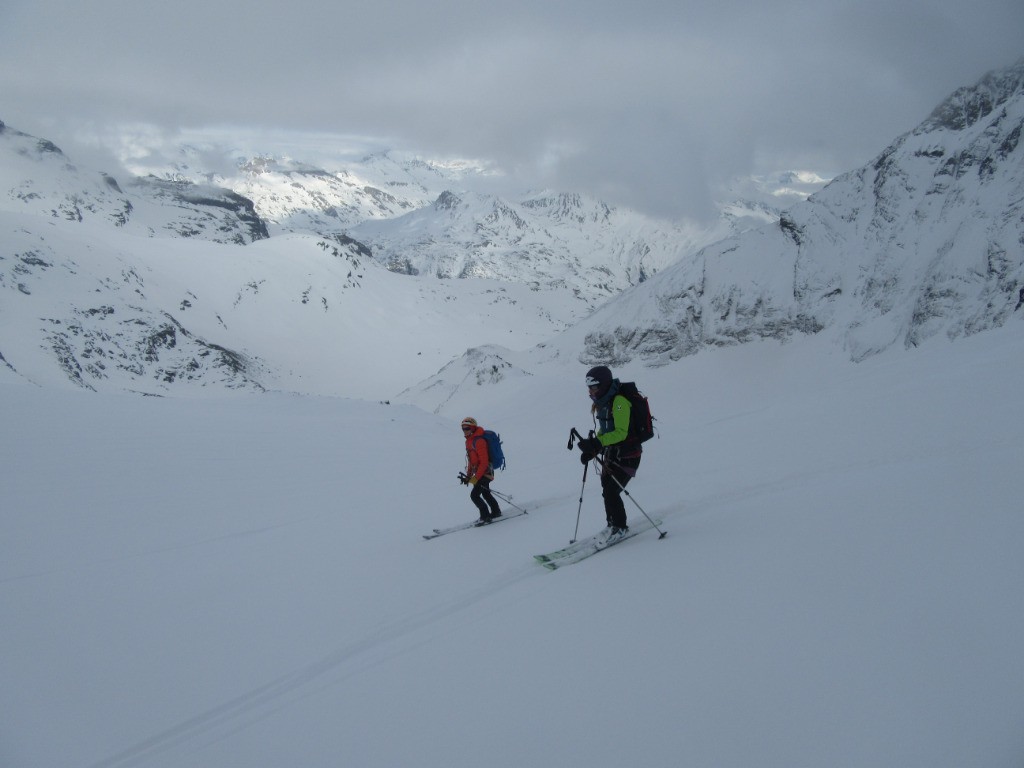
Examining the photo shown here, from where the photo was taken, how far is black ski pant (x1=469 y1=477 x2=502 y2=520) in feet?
31.9

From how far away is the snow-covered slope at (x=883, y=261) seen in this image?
108ft

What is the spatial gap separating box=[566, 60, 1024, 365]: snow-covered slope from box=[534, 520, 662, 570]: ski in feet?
111

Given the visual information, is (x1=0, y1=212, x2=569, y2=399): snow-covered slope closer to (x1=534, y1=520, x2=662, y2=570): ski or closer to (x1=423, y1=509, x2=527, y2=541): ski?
(x1=423, y1=509, x2=527, y2=541): ski

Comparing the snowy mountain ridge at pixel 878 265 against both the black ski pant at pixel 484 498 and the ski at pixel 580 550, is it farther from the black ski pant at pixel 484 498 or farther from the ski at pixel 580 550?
the ski at pixel 580 550

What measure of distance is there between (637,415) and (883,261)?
45.3 meters

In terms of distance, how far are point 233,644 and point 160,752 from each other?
1.55 meters

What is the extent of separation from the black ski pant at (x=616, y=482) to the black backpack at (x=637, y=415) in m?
0.29

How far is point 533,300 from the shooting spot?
618 feet

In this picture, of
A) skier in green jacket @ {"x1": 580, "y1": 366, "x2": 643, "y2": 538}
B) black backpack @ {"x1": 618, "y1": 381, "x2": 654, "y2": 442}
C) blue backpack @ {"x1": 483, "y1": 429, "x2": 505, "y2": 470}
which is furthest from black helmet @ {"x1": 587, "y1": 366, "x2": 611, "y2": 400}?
blue backpack @ {"x1": 483, "y1": 429, "x2": 505, "y2": 470}

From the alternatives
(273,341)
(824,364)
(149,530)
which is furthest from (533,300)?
(149,530)

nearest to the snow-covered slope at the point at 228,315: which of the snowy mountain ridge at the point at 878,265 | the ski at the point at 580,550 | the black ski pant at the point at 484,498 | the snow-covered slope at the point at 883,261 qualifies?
the snowy mountain ridge at the point at 878,265

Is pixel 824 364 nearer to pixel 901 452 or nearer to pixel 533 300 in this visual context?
pixel 901 452

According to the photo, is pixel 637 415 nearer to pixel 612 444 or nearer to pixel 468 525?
pixel 612 444

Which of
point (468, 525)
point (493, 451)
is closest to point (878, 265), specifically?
point (493, 451)
